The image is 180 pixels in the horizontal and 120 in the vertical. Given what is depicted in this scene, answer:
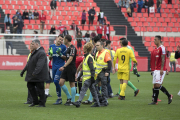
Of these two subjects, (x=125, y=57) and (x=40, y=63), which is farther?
(x=125, y=57)

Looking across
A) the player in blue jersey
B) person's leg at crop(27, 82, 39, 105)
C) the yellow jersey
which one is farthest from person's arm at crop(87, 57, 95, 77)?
the yellow jersey

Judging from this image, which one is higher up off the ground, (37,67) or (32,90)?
(37,67)

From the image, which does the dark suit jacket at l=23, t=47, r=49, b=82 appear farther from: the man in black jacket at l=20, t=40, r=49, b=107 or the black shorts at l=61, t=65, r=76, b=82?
the black shorts at l=61, t=65, r=76, b=82

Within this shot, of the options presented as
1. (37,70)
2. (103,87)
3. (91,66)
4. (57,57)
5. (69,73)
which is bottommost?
(103,87)

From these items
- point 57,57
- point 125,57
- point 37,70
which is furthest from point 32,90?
point 125,57

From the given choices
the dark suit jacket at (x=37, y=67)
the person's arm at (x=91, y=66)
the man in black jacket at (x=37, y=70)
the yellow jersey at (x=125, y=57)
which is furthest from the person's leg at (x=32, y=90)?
the yellow jersey at (x=125, y=57)

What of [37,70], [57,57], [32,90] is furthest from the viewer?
[57,57]

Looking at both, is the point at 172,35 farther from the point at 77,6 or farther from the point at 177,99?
the point at 177,99

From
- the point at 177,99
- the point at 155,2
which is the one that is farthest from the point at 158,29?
the point at 177,99

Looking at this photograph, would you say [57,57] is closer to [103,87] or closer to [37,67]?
[37,67]

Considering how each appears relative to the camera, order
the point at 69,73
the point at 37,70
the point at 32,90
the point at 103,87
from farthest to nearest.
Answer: the point at 103,87
the point at 69,73
the point at 32,90
the point at 37,70

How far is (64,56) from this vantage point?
896 centimetres

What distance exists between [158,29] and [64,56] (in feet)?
79.1

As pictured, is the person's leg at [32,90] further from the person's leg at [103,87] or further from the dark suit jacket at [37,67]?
the person's leg at [103,87]
